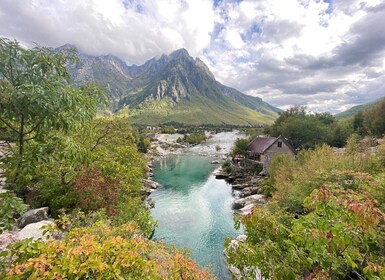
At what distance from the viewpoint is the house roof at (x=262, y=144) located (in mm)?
45606

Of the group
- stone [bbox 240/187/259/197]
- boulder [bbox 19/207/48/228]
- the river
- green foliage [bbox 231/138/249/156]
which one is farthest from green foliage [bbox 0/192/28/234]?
green foliage [bbox 231/138/249/156]

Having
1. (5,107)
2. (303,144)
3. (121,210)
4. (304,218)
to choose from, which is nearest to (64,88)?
(5,107)

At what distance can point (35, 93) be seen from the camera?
3.91 meters

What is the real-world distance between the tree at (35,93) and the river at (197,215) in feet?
33.3

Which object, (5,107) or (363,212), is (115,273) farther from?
(363,212)

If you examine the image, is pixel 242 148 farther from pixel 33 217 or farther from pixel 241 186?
pixel 33 217

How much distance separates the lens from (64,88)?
4.41m

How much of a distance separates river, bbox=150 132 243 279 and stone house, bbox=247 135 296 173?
9804 millimetres

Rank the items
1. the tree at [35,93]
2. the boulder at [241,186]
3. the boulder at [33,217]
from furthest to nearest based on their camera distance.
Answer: the boulder at [241,186] < the boulder at [33,217] < the tree at [35,93]

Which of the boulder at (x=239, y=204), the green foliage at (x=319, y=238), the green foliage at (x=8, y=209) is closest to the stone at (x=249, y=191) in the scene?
the boulder at (x=239, y=204)

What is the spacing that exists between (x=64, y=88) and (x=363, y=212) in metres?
6.42

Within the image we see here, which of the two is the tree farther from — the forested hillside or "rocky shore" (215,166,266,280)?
"rocky shore" (215,166,266,280)

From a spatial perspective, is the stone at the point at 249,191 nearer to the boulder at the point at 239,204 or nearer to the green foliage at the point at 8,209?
the boulder at the point at 239,204

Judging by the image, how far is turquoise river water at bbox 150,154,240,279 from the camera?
1947 cm
